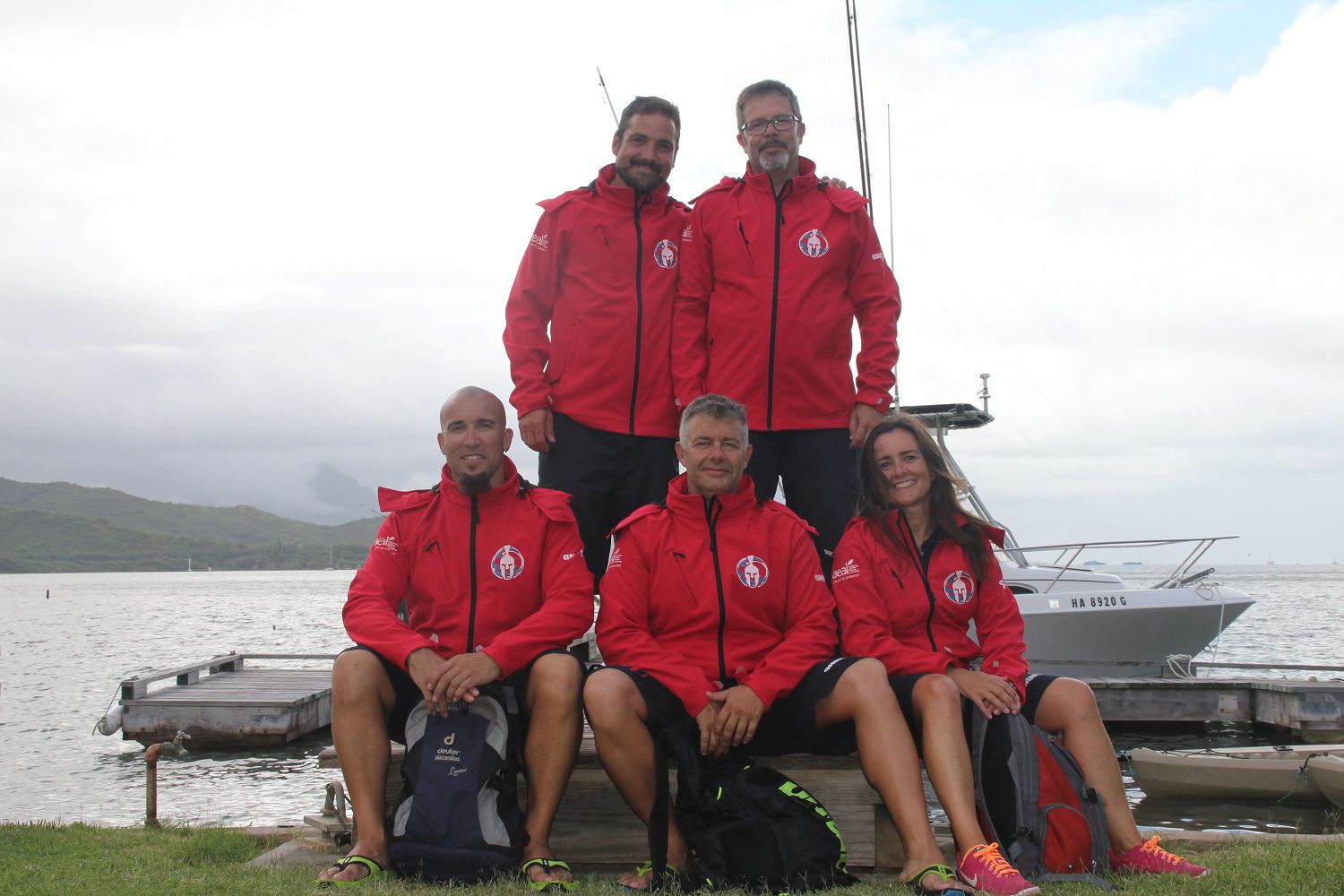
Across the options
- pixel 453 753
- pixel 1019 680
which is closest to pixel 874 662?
pixel 1019 680

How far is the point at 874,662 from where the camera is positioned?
3.54 metres

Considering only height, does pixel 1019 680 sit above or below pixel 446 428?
below

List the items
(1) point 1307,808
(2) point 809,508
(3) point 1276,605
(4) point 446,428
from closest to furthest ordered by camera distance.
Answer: (4) point 446,428 → (2) point 809,508 → (1) point 1307,808 → (3) point 1276,605

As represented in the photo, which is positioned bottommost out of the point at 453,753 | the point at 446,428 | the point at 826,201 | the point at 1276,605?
the point at 1276,605

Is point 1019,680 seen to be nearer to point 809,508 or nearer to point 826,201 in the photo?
point 809,508

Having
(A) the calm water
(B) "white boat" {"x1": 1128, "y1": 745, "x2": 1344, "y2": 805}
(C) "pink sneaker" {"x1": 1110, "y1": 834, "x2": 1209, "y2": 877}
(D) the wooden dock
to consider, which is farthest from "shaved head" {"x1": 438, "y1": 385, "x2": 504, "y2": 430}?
(D) the wooden dock

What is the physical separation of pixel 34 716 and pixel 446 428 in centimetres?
1780

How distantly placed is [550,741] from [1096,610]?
11759 millimetres

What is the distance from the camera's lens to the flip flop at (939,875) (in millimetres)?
3070

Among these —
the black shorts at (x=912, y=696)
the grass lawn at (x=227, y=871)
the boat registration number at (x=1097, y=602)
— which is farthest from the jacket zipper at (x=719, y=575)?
the boat registration number at (x=1097, y=602)

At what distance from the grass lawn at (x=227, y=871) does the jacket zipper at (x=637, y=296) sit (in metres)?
1.98

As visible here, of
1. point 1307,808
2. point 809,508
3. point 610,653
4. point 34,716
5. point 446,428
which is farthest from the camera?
point 34,716

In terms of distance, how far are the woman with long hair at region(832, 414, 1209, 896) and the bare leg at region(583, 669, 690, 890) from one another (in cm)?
87

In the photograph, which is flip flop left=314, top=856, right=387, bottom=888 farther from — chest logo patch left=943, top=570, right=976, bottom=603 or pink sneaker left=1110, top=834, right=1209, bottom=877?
pink sneaker left=1110, top=834, right=1209, bottom=877
